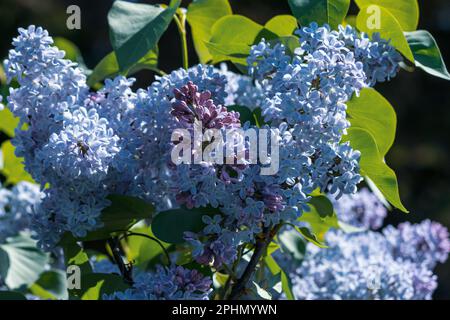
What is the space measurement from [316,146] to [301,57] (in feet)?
0.48

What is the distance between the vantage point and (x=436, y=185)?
6.13 m

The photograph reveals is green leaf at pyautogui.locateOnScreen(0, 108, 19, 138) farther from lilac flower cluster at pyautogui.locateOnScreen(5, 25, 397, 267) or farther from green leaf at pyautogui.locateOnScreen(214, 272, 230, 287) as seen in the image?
green leaf at pyautogui.locateOnScreen(214, 272, 230, 287)

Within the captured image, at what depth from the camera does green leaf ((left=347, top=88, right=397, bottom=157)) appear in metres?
1.03

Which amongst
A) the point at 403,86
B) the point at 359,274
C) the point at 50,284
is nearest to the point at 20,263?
the point at 50,284

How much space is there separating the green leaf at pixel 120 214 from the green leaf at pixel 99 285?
5cm

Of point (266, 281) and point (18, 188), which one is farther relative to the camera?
point (18, 188)

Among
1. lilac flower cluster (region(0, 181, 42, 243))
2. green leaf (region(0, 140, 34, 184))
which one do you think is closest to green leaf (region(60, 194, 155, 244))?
lilac flower cluster (region(0, 181, 42, 243))

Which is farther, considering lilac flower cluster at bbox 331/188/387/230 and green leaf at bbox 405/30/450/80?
lilac flower cluster at bbox 331/188/387/230

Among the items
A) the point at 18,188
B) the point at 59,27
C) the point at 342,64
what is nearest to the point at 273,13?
the point at 59,27

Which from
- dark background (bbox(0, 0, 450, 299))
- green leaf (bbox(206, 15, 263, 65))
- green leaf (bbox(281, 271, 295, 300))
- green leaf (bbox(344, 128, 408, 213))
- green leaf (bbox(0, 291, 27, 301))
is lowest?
dark background (bbox(0, 0, 450, 299))

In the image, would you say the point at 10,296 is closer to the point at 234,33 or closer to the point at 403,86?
the point at 234,33

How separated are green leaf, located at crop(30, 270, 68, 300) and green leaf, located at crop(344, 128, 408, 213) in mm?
600

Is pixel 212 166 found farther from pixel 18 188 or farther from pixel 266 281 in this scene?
pixel 18 188

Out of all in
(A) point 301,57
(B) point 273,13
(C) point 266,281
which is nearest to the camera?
(A) point 301,57
